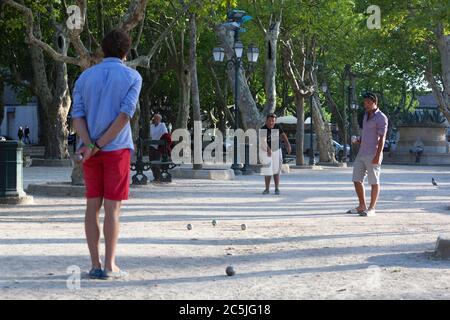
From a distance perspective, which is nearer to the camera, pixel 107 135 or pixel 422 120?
pixel 107 135

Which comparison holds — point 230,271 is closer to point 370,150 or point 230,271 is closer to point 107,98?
point 107,98

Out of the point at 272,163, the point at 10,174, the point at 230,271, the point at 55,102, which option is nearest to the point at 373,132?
the point at 272,163

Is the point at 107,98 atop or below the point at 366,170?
atop

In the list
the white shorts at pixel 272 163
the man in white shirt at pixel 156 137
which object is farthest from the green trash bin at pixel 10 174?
the man in white shirt at pixel 156 137

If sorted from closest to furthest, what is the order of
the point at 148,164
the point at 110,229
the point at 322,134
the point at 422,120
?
the point at 110,229, the point at 148,164, the point at 322,134, the point at 422,120

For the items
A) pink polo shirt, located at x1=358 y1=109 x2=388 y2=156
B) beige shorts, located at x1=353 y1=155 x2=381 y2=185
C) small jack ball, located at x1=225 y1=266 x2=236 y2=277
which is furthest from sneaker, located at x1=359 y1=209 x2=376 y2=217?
small jack ball, located at x1=225 y1=266 x2=236 y2=277

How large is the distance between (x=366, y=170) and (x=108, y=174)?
7.07 m

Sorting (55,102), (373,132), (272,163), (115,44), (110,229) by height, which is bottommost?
(110,229)

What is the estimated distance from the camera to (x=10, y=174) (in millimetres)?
14461

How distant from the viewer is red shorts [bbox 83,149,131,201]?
6.98 metres

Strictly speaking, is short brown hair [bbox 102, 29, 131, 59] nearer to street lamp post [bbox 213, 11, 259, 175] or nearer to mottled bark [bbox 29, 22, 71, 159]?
street lamp post [bbox 213, 11, 259, 175]

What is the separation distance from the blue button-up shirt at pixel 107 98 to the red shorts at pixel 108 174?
0.22 ft

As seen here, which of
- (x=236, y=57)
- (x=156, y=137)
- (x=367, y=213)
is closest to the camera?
(x=367, y=213)

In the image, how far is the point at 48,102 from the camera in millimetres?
31969
